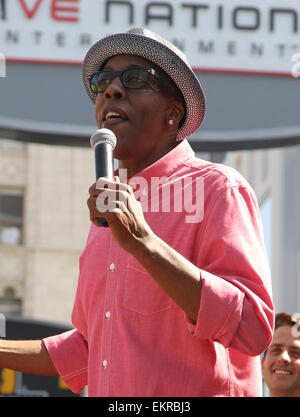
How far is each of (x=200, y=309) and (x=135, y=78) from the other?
634 mm

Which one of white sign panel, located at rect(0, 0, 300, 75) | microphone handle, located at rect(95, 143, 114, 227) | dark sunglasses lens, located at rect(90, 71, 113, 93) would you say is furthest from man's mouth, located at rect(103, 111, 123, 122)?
white sign panel, located at rect(0, 0, 300, 75)

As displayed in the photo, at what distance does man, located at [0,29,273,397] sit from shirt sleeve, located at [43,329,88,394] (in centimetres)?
8

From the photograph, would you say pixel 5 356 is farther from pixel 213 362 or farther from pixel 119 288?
pixel 213 362

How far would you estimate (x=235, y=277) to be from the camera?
7.18 ft

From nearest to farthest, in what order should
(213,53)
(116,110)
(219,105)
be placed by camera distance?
(116,110) → (219,105) → (213,53)

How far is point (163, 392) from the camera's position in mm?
2207

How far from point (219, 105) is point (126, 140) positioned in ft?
14.2

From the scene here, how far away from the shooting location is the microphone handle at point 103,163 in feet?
6.38

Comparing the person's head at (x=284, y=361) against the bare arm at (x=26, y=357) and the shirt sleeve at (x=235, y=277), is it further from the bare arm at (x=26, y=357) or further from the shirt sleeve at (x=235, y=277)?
the shirt sleeve at (x=235, y=277)

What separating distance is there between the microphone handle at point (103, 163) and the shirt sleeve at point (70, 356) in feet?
2.55

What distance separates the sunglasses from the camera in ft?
8.00

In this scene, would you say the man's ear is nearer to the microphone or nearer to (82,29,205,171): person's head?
(82,29,205,171): person's head

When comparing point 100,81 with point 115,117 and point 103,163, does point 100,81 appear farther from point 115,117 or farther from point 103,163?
point 103,163

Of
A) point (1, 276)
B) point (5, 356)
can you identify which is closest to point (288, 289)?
point (1, 276)
